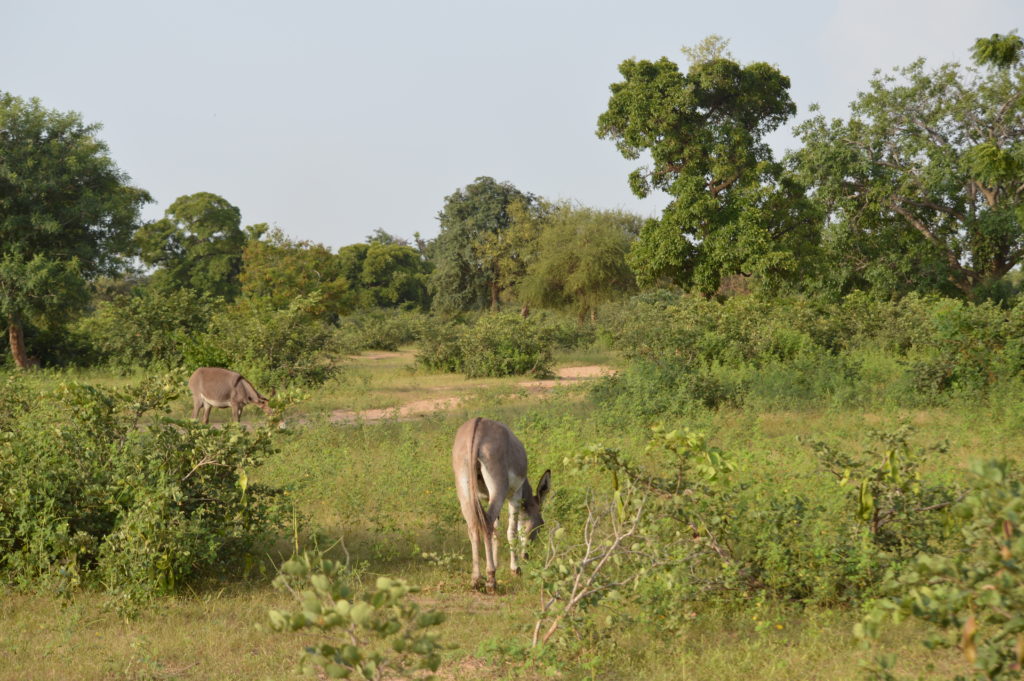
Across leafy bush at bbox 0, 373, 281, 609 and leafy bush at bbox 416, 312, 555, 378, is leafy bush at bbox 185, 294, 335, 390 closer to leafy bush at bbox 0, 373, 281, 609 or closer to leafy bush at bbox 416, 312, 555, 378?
leafy bush at bbox 416, 312, 555, 378

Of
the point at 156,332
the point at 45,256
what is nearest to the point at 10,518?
the point at 156,332

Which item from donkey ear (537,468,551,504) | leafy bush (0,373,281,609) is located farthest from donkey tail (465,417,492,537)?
leafy bush (0,373,281,609)

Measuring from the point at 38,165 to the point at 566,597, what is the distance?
23.0 m

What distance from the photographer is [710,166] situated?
26.2 meters

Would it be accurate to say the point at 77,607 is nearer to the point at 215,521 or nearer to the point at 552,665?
the point at 215,521

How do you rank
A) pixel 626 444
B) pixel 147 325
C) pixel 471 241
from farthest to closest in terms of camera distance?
pixel 471 241, pixel 147 325, pixel 626 444

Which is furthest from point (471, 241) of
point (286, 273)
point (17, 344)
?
point (17, 344)

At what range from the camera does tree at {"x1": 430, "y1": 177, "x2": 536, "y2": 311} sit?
44.8 meters

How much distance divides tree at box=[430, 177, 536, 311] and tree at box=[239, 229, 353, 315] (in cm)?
619

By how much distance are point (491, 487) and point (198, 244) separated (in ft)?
145

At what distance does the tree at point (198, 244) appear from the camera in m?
44.6

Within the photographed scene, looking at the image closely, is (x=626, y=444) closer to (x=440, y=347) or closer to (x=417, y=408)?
(x=417, y=408)

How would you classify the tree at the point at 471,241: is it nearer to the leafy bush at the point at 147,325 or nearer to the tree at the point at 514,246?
the tree at the point at 514,246

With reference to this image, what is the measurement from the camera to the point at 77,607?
532cm
